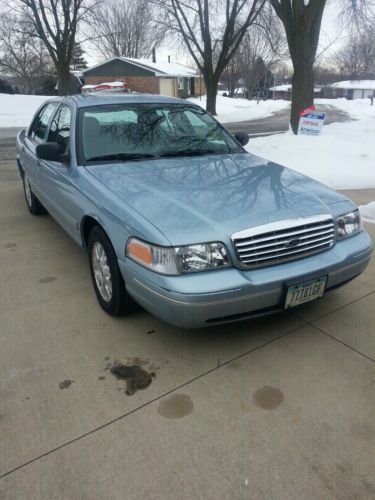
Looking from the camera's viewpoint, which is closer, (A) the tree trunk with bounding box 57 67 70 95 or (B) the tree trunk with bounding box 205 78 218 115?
(B) the tree trunk with bounding box 205 78 218 115

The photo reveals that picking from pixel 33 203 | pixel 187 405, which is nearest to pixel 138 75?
pixel 33 203

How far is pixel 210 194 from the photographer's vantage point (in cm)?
296

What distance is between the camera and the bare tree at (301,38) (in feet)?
34.1

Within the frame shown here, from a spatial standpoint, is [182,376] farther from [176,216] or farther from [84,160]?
[84,160]

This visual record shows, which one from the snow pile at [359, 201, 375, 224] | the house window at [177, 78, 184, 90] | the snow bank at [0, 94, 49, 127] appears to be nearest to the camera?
the snow pile at [359, 201, 375, 224]

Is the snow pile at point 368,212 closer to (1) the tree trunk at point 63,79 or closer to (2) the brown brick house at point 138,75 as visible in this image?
(1) the tree trunk at point 63,79

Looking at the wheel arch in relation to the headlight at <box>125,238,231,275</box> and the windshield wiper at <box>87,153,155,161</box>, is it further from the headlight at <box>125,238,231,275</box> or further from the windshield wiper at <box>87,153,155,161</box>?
the headlight at <box>125,238,231,275</box>

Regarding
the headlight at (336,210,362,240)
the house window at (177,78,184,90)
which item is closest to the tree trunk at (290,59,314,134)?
the headlight at (336,210,362,240)

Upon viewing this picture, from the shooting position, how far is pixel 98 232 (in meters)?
3.13

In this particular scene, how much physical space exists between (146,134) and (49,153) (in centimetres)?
85

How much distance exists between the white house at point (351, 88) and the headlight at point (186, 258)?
7058 cm

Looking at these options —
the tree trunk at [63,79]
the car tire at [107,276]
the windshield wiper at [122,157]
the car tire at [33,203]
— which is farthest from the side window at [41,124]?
the tree trunk at [63,79]

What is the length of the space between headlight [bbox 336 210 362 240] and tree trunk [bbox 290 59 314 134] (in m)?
8.70

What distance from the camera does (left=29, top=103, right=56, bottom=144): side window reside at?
15.7 ft
